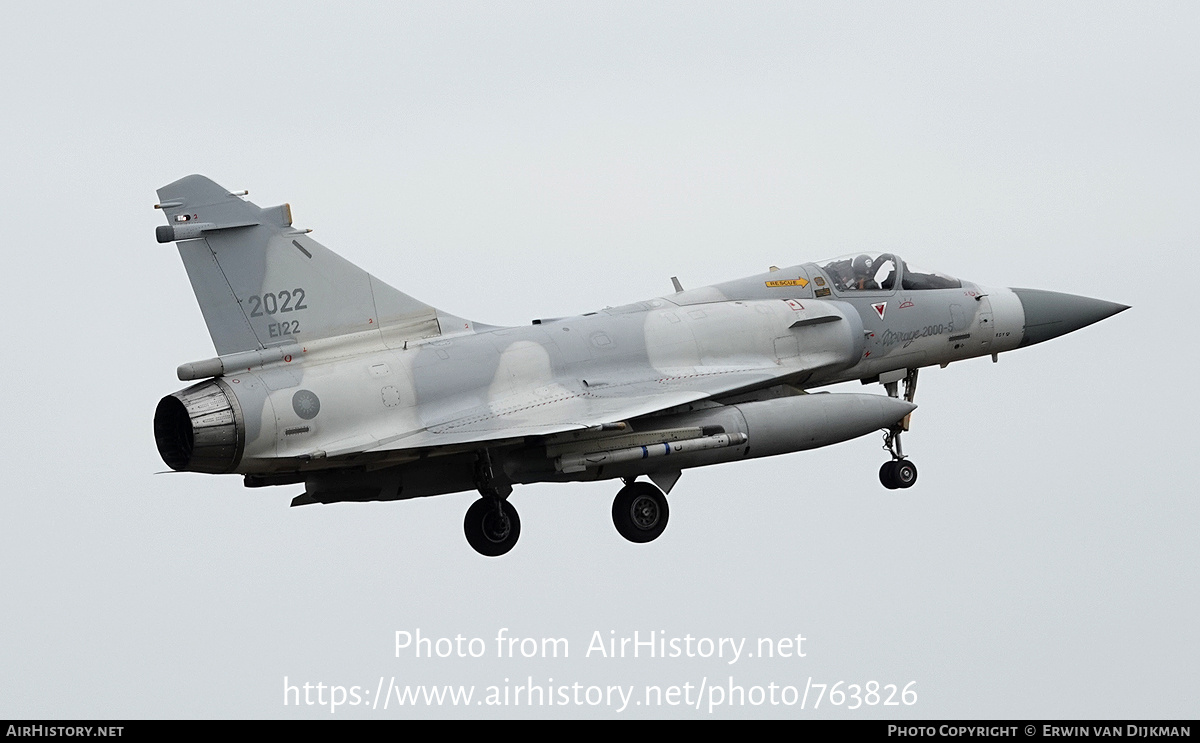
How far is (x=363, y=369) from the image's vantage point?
682 inches

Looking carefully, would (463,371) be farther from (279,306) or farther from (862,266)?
(862,266)

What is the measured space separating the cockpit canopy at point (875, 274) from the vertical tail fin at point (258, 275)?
5619 millimetres

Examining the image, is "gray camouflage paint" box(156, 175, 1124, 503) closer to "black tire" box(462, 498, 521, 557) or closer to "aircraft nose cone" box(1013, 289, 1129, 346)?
"black tire" box(462, 498, 521, 557)

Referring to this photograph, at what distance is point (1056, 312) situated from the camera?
21844 mm

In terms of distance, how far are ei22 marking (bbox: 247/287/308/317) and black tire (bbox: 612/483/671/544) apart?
388cm

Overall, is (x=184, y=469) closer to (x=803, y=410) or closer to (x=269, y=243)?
(x=269, y=243)

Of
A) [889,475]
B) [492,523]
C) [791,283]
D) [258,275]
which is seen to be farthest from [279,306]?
[889,475]

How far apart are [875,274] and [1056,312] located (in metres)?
2.46

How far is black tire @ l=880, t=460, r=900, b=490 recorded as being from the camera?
20938mm

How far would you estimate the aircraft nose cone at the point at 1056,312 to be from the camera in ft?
71.4

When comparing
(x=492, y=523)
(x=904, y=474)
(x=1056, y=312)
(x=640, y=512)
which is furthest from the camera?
(x=1056, y=312)

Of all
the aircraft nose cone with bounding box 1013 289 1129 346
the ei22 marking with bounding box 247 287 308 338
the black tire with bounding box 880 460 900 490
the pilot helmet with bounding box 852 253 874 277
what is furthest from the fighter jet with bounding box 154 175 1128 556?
the aircraft nose cone with bounding box 1013 289 1129 346

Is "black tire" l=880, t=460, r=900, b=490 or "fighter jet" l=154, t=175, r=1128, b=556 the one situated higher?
"fighter jet" l=154, t=175, r=1128, b=556

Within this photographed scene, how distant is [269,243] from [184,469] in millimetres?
2307
